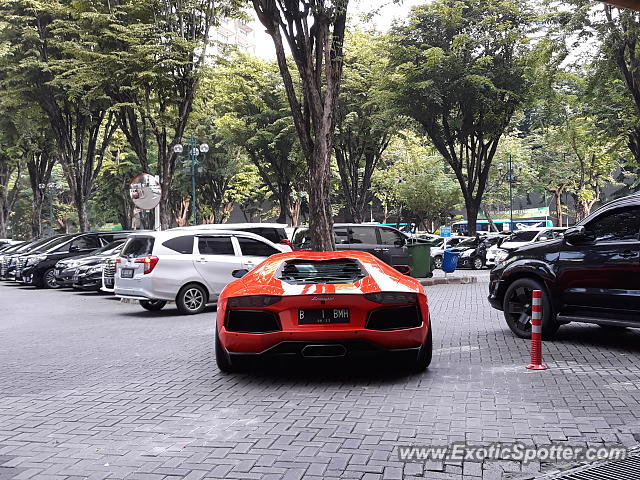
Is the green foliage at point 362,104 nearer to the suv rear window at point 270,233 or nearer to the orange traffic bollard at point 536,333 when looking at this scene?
the suv rear window at point 270,233

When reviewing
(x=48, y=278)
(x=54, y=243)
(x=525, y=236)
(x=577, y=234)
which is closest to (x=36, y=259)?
(x=48, y=278)

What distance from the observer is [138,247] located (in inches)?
576

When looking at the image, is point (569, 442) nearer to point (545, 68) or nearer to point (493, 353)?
point (493, 353)

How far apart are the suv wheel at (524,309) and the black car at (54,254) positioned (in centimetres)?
1610

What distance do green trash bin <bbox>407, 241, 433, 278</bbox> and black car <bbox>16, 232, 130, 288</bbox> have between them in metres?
9.06

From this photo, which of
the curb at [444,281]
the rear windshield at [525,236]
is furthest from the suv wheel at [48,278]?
the rear windshield at [525,236]

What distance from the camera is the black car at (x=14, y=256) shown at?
25.9 metres

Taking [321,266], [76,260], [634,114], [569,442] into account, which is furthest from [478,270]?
[569,442]

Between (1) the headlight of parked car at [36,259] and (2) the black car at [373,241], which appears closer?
(2) the black car at [373,241]

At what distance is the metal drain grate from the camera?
4348mm

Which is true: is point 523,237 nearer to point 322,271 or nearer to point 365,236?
point 365,236

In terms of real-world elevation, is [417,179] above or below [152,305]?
above

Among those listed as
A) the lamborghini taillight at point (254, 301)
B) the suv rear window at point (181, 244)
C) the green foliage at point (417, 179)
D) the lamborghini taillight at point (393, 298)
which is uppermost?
the green foliage at point (417, 179)

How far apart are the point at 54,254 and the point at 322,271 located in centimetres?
1845
